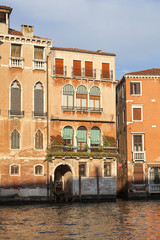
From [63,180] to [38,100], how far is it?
8.98 metres

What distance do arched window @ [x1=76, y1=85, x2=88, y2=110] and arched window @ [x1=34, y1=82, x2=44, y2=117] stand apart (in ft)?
12.2

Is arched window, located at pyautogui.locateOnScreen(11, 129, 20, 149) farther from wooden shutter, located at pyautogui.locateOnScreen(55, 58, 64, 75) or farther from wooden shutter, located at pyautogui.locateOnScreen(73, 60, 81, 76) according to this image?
wooden shutter, located at pyautogui.locateOnScreen(73, 60, 81, 76)

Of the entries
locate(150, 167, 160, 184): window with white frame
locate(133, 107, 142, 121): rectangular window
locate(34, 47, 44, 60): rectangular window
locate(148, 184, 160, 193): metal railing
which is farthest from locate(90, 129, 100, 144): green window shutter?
locate(34, 47, 44, 60): rectangular window

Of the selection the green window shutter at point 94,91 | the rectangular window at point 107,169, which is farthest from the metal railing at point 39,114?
the rectangular window at point 107,169

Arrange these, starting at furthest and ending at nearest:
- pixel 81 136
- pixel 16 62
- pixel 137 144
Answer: pixel 137 144 → pixel 81 136 → pixel 16 62

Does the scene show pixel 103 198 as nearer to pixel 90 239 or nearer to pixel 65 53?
pixel 65 53

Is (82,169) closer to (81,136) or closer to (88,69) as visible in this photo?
(81,136)

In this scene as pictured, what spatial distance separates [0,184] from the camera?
120 feet

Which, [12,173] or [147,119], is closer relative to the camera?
[12,173]

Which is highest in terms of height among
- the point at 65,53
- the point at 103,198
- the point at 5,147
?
the point at 65,53

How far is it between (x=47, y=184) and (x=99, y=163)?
5.52 meters

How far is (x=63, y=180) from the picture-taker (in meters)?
42.2

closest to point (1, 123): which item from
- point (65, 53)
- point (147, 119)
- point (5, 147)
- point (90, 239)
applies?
point (5, 147)

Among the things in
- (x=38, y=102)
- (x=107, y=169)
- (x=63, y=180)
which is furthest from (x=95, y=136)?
(x=38, y=102)
